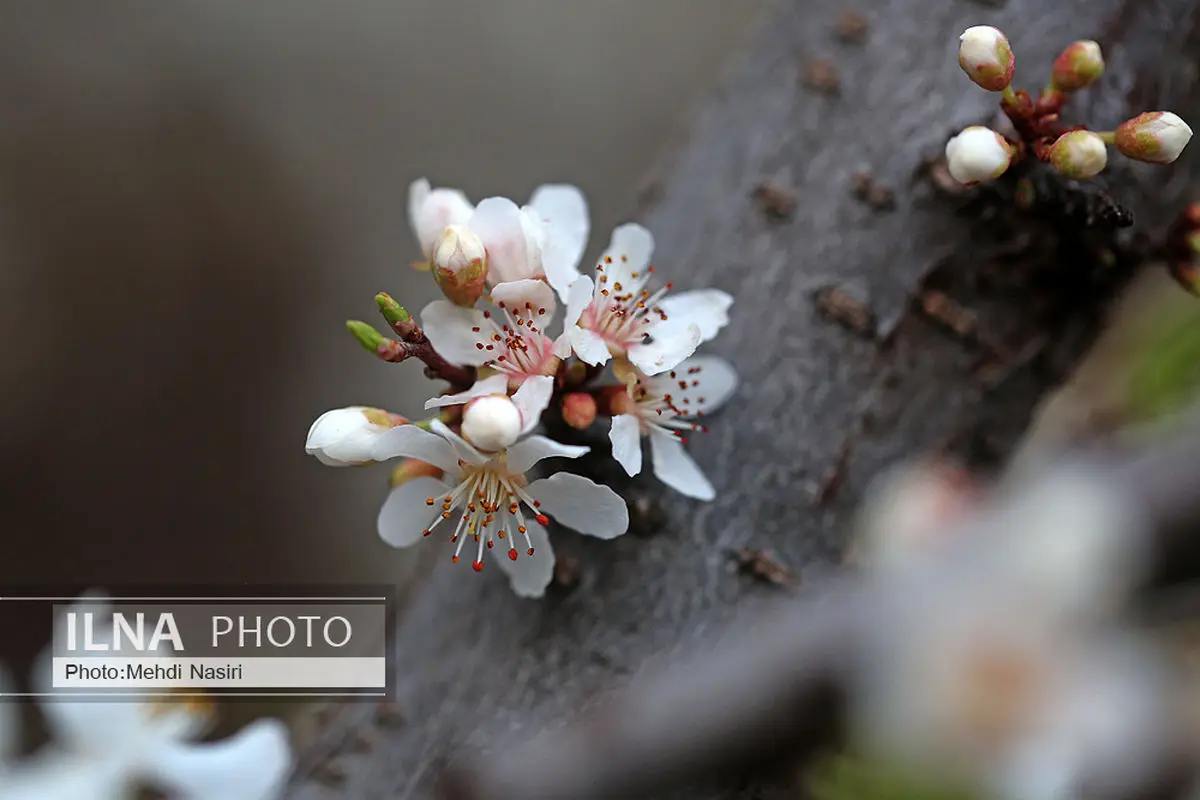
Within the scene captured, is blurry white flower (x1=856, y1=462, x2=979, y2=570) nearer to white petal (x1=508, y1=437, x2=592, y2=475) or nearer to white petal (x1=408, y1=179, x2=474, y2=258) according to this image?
white petal (x1=508, y1=437, x2=592, y2=475)

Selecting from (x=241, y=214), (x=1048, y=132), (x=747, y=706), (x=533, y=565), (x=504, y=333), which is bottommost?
(x=747, y=706)

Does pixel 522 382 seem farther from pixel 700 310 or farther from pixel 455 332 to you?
pixel 700 310

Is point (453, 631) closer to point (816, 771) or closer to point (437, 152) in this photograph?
point (816, 771)

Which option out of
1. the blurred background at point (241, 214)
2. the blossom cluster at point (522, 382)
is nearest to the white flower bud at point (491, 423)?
the blossom cluster at point (522, 382)

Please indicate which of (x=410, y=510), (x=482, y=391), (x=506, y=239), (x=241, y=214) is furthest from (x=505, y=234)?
(x=241, y=214)

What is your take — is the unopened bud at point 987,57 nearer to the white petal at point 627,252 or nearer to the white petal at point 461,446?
the white petal at point 627,252

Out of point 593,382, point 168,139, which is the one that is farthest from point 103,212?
point 593,382

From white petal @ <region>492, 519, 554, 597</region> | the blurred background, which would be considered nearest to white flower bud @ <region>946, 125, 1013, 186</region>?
white petal @ <region>492, 519, 554, 597</region>
